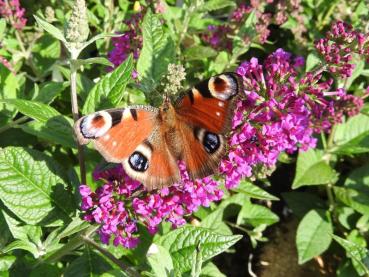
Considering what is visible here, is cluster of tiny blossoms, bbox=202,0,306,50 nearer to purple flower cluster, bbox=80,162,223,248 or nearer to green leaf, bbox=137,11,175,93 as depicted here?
green leaf, bbox=137,11,175,93

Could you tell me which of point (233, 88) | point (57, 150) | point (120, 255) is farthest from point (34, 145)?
point (233, 88)

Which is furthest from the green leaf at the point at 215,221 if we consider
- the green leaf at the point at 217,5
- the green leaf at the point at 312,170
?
the green leaf at the point at 217,5

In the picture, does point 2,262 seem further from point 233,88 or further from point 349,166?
point 349,166

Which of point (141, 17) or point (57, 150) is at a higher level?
point (141, 17)

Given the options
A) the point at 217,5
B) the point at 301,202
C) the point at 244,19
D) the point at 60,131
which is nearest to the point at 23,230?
the point at 60,131

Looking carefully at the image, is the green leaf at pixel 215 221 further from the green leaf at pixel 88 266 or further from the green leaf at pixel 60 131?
the green leaf at pixel 60 131

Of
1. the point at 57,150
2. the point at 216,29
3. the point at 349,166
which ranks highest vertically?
the point at 216,29
